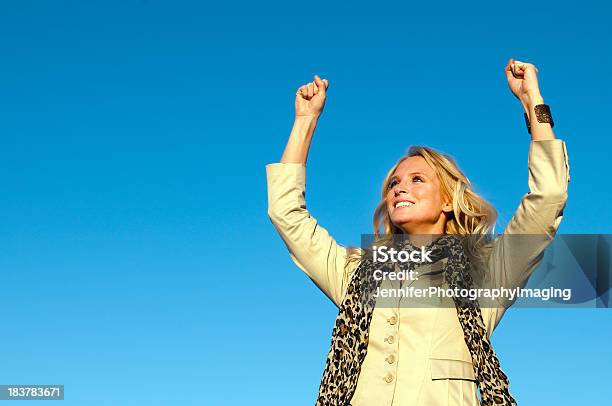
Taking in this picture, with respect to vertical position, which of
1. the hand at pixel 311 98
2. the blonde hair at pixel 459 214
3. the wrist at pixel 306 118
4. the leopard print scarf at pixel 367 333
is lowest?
the leopard print scarf at pixel 367 333

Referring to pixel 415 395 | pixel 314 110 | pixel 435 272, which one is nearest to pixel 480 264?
pixel 435 272

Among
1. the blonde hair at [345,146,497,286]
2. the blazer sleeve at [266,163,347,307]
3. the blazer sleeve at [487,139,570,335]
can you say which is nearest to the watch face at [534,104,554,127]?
the blazer sleeve at [487,139,570,335]

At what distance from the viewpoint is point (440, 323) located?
5617mm

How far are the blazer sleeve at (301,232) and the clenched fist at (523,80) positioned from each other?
64.0 inches

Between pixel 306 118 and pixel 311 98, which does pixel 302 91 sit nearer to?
pixel 311 98

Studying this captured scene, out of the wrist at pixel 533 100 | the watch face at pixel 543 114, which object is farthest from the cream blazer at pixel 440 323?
the wrist at pixel 533 100

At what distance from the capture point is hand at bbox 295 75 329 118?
6535mm

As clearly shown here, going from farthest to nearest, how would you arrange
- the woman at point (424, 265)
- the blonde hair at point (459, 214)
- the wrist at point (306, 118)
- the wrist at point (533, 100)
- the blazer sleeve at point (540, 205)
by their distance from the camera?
1. the wrist at point (306, 118)
2. the blonde hair at point (459, 214)
3. the wrist at point (533, 100)
4. the woman at point (424, 265)
5. the blazer sleeve at point (540, 205)

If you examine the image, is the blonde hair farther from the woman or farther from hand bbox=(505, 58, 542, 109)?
hand bbox=(505, 58, 542, 109)

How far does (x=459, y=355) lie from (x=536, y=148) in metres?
1.40

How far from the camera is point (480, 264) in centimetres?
586

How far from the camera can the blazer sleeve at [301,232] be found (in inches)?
241

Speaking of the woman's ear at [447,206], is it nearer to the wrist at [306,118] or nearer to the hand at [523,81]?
the hand at [523,81]

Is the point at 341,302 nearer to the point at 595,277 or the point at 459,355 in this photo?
the point at 459,355
